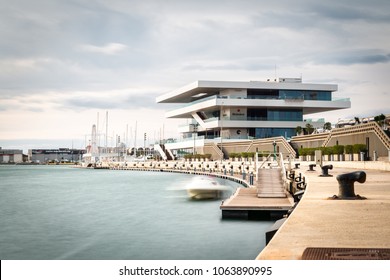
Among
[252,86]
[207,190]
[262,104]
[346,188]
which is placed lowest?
[207,190]

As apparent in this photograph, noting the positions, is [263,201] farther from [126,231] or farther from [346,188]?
[346,188]

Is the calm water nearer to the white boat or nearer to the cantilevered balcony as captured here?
the white boat

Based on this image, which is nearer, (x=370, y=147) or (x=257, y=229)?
(x=257, y=229)

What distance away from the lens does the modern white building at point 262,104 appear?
81.2 metres

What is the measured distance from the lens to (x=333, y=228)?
9.40m

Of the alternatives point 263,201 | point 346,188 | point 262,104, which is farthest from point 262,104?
point 346,188

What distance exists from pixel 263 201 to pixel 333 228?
1296 cm

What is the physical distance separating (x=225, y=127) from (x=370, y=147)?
4639cm
